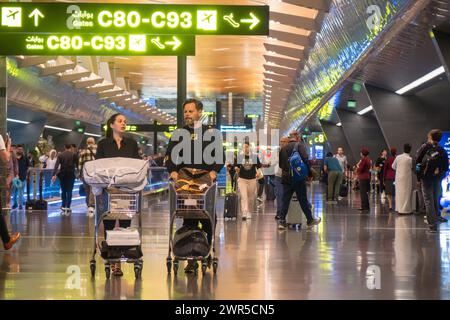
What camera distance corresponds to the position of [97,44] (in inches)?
511

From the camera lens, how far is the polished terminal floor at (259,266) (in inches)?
297

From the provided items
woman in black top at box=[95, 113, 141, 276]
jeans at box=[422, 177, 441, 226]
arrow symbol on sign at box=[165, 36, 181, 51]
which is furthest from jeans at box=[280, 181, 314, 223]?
woman in black top at box=[95, 113, 141, 276]

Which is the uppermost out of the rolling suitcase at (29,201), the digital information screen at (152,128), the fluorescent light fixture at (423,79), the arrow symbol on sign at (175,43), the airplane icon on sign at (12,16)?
the fluorescent light fixture at (423,79)

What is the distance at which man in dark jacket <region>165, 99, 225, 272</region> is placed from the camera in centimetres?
870

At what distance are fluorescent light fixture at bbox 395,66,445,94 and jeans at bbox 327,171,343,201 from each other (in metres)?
3.57

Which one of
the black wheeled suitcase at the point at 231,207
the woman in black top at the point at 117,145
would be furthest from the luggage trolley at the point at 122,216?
the black wheeled suitcase at the point at 231,207

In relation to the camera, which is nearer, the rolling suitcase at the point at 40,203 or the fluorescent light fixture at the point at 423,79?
the rolling suitcase at the point at 40,203

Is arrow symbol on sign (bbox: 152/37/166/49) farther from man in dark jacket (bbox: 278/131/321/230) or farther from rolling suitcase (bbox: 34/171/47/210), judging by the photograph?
rolling suitcase (bbox: 34/171/47/210)

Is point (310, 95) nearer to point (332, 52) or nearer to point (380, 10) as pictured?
point (332, 52)

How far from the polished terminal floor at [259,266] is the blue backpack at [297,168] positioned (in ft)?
3.18

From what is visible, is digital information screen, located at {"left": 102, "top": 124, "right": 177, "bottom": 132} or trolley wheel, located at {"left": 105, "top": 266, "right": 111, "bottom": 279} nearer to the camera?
trolley wheel, located at {"left": 105, "top": 266, "right": 111, "bottom": 279}

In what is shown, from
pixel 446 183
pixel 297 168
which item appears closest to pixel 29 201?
pixel 297 168

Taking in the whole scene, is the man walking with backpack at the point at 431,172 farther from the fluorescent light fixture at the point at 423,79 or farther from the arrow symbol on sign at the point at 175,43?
the fluorescent light fixture at the point at 423,79
